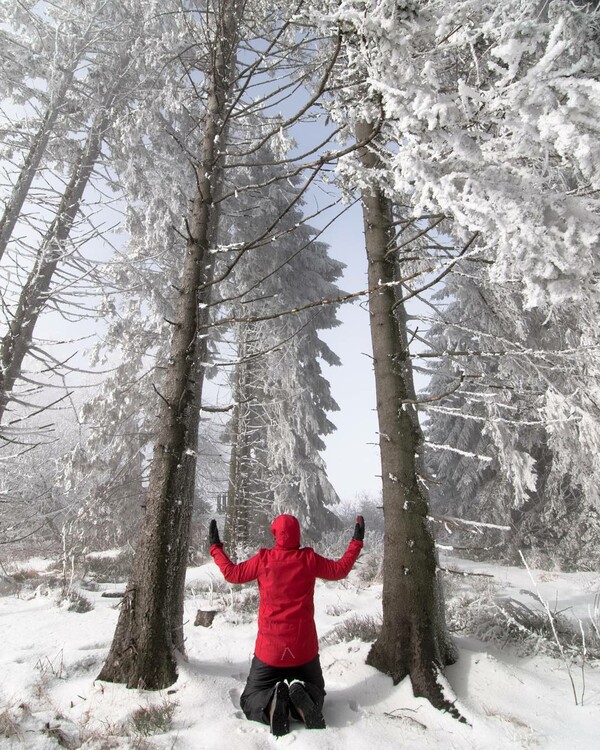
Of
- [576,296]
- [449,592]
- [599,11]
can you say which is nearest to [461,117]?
[576,296]

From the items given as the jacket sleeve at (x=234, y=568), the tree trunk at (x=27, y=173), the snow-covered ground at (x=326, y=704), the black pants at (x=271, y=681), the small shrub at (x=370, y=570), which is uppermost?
the tree trunk at (x=27, y=173)

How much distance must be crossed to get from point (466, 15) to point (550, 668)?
489 cm

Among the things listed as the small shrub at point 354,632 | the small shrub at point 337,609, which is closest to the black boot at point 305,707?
the small shrub at point 354,632

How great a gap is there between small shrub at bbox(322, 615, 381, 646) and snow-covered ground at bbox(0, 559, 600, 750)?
0.90 feet

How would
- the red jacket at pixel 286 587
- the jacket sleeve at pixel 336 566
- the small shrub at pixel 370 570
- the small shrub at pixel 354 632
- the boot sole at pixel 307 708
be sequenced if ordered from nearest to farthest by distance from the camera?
1. the boot sole at pixel 307 708
2. the red jacket at pixel 286 587
3. the jacket sleeve at pixel 336 566
4. the small shrub at pixel 354 632
5. the small shrub at pixel 370 570

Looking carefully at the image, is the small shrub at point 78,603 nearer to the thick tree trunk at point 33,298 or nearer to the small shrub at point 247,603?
the small shrub at point 247,603

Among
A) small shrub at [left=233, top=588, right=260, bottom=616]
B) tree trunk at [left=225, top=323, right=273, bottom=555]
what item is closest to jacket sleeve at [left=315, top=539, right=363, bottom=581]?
small shrub at [left=233, top=588, right=260, bottom=616]

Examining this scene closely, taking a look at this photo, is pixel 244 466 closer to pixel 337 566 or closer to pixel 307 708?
pixel 337 566

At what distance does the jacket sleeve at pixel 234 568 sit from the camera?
3260 mm

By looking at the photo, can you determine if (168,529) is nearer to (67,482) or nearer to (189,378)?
(189,378)

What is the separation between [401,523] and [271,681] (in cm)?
161

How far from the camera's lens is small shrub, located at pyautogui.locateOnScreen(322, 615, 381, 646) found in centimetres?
440

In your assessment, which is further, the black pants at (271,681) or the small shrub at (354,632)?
the small shrub at (354,632)

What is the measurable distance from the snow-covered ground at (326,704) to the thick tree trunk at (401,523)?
19 centimetres
